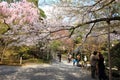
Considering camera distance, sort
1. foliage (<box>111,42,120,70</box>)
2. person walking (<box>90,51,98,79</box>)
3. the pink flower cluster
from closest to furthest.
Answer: person walking (<box>90,51,98,79</box>) < the pink flower cluster < foliage (<box>111,42,120,70</box>)

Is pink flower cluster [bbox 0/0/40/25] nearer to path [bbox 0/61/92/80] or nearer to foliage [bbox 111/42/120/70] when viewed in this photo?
path [bbox 0/61/92/80]

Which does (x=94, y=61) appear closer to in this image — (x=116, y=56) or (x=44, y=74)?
(x=116, y=56)

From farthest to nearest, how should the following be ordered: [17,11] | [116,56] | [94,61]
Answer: [116,56], [17,11], [94,61]

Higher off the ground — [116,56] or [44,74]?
[116,56]

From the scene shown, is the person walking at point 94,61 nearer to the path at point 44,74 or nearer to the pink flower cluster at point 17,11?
the path at point 44,74

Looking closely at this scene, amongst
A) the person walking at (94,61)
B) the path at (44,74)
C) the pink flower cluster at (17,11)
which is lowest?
the path at (44,74)

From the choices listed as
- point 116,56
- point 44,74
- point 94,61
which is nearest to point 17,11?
point 44,74

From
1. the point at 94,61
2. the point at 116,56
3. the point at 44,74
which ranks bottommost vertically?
the point at 44,74

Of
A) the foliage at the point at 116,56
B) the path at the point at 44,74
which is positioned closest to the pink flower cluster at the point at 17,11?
the path at the point at 44,74

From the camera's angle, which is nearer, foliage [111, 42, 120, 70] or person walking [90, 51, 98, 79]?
person walking [90, 51, 98, 79]

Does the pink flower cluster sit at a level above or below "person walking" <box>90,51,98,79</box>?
above

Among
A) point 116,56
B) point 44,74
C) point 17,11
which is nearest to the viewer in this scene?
point 17,11

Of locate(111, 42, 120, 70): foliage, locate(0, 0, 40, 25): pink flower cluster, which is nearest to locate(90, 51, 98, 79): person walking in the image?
locate(111, 42, 120, 70): foliage

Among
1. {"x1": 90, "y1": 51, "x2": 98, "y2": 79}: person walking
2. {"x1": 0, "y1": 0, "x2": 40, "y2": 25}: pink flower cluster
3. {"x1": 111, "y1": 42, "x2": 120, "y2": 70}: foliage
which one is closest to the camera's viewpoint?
{"x1": 90, "y1": 51, "x2": 98, "y2": 79}: person walking
